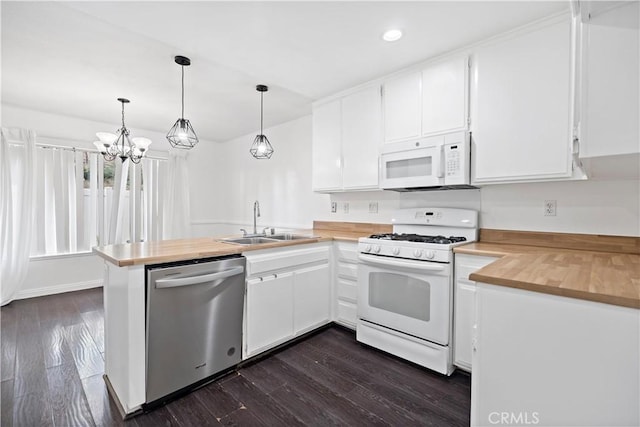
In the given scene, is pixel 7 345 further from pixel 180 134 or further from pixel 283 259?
pixel 283 259

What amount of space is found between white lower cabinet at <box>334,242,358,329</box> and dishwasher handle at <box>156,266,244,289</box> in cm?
105

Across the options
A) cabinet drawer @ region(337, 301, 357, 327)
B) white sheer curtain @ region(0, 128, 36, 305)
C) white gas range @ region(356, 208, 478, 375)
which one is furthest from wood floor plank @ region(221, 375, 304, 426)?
white sheer curtain @ region(0, 128, 36, 305)

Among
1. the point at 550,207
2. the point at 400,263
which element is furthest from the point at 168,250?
the point at 550,207

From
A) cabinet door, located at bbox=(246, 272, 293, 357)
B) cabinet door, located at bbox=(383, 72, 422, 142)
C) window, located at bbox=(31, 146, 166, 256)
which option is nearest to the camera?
cabinet door, located at bbox=(246, 272, 293, 357)

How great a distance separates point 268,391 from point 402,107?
2.45 meters

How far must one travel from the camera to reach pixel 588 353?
0.94m

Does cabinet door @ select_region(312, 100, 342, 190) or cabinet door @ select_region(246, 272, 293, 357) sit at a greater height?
cabinet door @ select_region(312, 100, 342, 190)

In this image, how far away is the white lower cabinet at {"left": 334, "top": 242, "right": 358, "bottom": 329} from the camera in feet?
8.92

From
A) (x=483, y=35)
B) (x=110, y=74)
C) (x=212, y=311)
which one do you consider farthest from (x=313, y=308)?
(x=110, y=74)

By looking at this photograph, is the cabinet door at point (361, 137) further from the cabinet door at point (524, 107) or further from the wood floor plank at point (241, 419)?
the wood floor plank at point (241, 419)

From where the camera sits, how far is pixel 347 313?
109 inches

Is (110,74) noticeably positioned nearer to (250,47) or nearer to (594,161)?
(250,47)

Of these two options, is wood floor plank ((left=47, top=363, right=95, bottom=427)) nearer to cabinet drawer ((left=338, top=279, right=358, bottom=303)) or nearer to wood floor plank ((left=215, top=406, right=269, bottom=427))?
wood floor plank ((left=215, top=406, right=269, bottom=427))

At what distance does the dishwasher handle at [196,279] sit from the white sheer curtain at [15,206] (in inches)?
132
